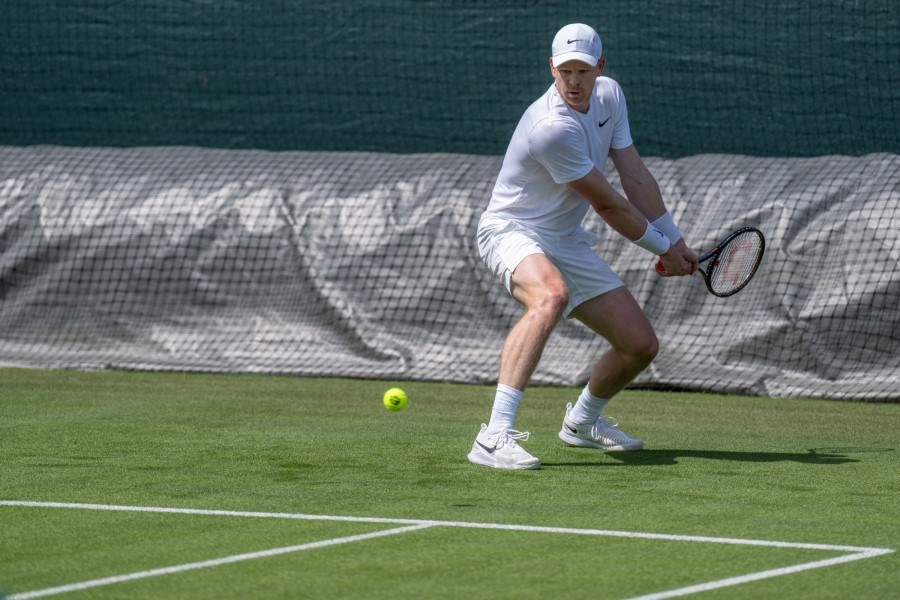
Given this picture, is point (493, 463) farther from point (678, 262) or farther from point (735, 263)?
point (735, 263)

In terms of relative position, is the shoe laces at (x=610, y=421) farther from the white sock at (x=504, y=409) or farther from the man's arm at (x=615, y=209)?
the man's arm at (x=615, y=209)

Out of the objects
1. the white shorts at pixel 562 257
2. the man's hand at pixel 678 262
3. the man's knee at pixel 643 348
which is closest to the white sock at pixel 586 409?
the man's knee at pixel 643 348

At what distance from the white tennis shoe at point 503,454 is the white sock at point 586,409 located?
A: 1.97 feet

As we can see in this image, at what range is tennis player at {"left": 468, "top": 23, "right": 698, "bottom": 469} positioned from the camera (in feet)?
20.2

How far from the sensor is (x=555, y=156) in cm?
615

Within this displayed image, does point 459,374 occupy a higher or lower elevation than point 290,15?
lower

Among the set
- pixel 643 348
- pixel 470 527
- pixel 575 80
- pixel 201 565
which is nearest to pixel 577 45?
pixel 575 80

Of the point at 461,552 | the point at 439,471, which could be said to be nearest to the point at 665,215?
the point at 439,471

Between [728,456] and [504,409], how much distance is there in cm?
115

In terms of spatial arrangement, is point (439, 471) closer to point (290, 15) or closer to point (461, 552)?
point (461, 552)

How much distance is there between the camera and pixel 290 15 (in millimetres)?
13352

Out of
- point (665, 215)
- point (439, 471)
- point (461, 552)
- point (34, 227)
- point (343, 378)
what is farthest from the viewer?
point (34, 227)

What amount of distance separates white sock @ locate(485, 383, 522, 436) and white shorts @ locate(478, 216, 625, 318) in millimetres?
482

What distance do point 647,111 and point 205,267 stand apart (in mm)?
4178
